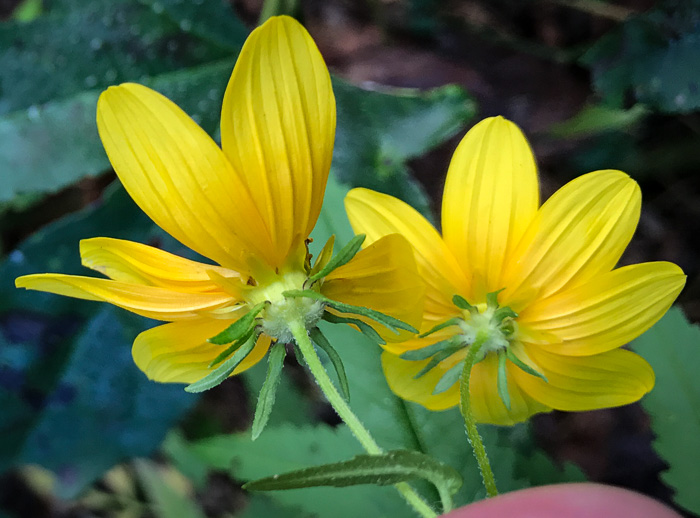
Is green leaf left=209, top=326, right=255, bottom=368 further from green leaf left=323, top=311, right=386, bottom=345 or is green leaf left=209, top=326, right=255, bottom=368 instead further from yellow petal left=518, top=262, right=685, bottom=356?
yellow petal left=518, top=262, right=685, bottom=356

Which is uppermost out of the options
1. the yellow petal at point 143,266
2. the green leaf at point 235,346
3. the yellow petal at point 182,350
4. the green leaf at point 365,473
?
the yellow petal at point 143,266

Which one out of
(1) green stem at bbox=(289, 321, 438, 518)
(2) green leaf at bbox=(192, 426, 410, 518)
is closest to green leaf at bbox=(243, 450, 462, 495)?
(1) green stem at bbox=(289, 321, 438, 518)

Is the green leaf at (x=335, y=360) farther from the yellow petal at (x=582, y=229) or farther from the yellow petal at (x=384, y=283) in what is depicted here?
the yellow petal at (x=582, y=229)

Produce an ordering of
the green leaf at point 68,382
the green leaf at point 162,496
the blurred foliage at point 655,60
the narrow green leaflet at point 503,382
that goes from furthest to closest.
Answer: the green leaf at point 162,496 → the green leaf at point 68,382 → the blurred foliage at point 655,60 → the narrow green leaflet at point 503,382

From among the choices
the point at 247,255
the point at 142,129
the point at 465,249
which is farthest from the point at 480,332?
the point at 142,129

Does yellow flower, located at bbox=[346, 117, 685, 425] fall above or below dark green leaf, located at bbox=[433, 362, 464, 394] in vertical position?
above

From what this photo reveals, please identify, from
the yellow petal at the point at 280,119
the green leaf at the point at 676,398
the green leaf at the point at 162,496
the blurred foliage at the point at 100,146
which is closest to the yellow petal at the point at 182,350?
the yellow petal at the point at 280,119
